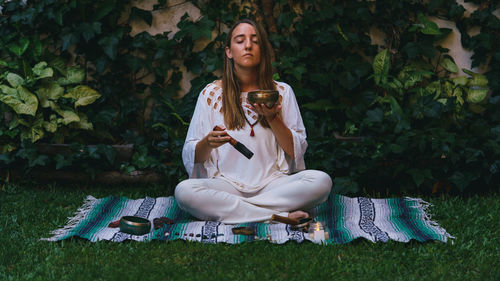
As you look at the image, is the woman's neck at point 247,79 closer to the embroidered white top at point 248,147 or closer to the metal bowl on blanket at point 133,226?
the embroidered white top at point 248,147

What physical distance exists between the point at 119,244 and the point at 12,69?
243cm

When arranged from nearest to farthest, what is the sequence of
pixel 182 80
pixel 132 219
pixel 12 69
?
pixel 132 219, pixel 12 69, pixel 182 80

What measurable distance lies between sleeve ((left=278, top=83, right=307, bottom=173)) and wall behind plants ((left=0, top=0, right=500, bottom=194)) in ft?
2.35

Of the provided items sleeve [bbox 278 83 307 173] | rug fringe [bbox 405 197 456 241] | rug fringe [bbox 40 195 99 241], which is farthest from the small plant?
rug fringe [bbox 405 197 456 241]

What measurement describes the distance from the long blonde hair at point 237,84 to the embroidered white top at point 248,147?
45 mm

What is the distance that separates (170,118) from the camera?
4.75m

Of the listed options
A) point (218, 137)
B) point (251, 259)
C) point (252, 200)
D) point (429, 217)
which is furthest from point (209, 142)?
point (429, 217)

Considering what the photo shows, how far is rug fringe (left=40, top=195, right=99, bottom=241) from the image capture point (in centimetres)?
315

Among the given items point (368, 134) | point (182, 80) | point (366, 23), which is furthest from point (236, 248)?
point (366, 23)

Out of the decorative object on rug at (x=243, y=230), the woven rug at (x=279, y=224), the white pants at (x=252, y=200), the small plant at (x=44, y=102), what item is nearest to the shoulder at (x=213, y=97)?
the white pants at (x=252, y=200)

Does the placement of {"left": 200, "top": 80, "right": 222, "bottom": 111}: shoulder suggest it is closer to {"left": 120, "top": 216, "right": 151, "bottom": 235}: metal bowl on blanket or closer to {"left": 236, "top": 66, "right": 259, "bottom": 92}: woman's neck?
{"left": 236, "top": 66, "right": 259, "bottom": 92}: woman's neck

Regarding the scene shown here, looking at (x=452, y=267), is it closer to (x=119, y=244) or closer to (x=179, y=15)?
(x=119, y=244)

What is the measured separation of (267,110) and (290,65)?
1.52m

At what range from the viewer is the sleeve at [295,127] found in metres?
3.48
